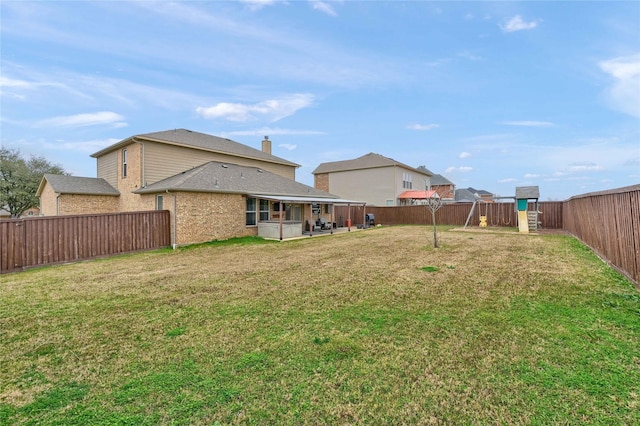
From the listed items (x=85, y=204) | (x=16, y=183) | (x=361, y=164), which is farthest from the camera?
(x=361, y=164)

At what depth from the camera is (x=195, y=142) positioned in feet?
60.2

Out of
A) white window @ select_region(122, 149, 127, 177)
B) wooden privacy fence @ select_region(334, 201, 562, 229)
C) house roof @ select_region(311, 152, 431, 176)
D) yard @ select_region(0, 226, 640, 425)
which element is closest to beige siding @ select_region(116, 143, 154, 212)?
white window @ select_region(122, 149, 127, 177)

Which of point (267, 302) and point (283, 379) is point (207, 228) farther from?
point (283, 379)

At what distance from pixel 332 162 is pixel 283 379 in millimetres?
35458

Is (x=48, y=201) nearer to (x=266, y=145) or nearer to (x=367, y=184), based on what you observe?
(x=266, y=145)

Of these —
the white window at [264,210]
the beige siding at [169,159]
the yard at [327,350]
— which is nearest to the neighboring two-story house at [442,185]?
the white window at [264,210]

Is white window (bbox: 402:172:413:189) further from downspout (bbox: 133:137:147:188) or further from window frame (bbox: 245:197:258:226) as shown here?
downspout (bbox: 133:137:147:188)

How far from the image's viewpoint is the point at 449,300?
488cm

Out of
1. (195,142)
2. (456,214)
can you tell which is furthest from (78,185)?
(456,214)

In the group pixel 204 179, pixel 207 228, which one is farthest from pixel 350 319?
pixel 204 179

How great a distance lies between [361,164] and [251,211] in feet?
66.0

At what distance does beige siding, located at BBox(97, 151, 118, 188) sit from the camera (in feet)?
57.1

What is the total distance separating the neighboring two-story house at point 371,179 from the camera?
31.0m

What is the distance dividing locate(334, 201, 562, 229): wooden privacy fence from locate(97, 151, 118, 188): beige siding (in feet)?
54.6
